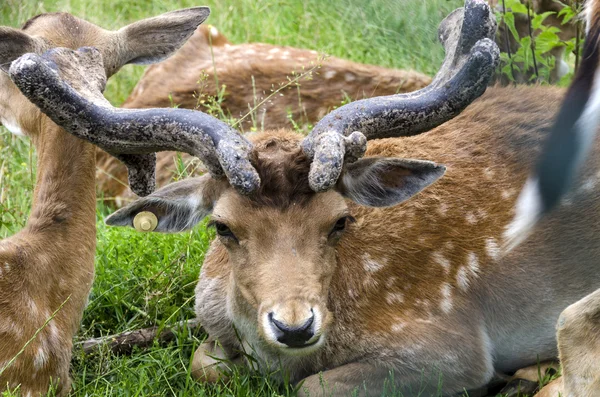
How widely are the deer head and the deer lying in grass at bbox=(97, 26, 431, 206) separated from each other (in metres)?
3.17

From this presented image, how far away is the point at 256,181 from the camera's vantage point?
5.20 meters

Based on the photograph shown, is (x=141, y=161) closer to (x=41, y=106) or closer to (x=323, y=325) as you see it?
(x=41, y=106)

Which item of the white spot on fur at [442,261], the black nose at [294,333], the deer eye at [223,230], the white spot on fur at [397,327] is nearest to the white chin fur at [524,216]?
the white spot on fur at [442,261]

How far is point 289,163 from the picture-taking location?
5.38 meters

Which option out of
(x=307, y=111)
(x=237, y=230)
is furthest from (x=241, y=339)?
(x=307, y=111)

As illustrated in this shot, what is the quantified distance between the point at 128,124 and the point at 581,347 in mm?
2286

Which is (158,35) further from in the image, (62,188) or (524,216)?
(524,216)

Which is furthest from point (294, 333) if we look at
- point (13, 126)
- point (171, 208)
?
point (13, 126)

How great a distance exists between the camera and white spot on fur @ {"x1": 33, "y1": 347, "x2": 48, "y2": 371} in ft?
18.4

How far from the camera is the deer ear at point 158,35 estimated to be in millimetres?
6504

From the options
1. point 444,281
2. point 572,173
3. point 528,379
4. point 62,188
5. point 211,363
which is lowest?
point 211,363

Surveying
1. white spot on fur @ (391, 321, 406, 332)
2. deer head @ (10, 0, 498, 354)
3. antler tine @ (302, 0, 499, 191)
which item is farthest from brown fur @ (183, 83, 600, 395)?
antler tine @ (302, 0, 499, 191)

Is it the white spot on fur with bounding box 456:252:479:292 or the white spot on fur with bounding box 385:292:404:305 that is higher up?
the white spot on fur with bounding box 456:252:479:292

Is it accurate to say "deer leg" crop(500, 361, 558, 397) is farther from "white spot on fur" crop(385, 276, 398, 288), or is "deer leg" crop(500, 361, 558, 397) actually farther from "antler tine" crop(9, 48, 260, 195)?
"antler tine" crop(9, 48, 260, 195)
